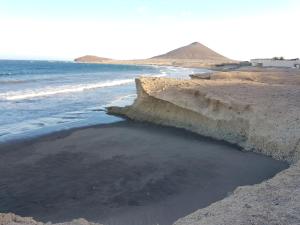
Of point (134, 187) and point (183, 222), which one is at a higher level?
point (183, 222)

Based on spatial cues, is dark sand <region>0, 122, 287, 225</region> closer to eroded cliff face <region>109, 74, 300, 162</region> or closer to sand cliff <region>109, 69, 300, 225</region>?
eroded cliff face <region>109, 74, 300, 162</region>

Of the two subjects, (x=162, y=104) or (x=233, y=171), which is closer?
(x=233, y=171)

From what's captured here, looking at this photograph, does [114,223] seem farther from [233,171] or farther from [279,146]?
[279,146]

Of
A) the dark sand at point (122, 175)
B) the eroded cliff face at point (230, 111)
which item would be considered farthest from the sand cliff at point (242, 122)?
the dark sand at point (122, 175)

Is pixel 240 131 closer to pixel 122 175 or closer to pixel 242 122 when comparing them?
pixel 242 122

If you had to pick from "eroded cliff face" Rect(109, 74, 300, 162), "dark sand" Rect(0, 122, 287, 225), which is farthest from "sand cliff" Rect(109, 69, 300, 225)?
"dark sand" Rect(0, 122, 287, 225)

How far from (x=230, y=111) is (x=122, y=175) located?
701cm

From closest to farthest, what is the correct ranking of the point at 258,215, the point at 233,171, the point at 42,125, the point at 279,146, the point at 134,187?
the point at 258,215 → the point at 134,187 → the point at 233,171 → the point at 279,146 → the point at 42,125

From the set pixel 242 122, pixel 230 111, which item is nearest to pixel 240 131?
pixel 242 122

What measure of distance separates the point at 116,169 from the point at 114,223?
3656mm

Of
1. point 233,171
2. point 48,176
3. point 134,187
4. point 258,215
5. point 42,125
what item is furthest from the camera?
point 42,125

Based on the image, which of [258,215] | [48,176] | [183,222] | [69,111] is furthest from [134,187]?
[69,111]

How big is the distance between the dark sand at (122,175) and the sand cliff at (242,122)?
2.77 feet

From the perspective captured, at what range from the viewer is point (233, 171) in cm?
1275
